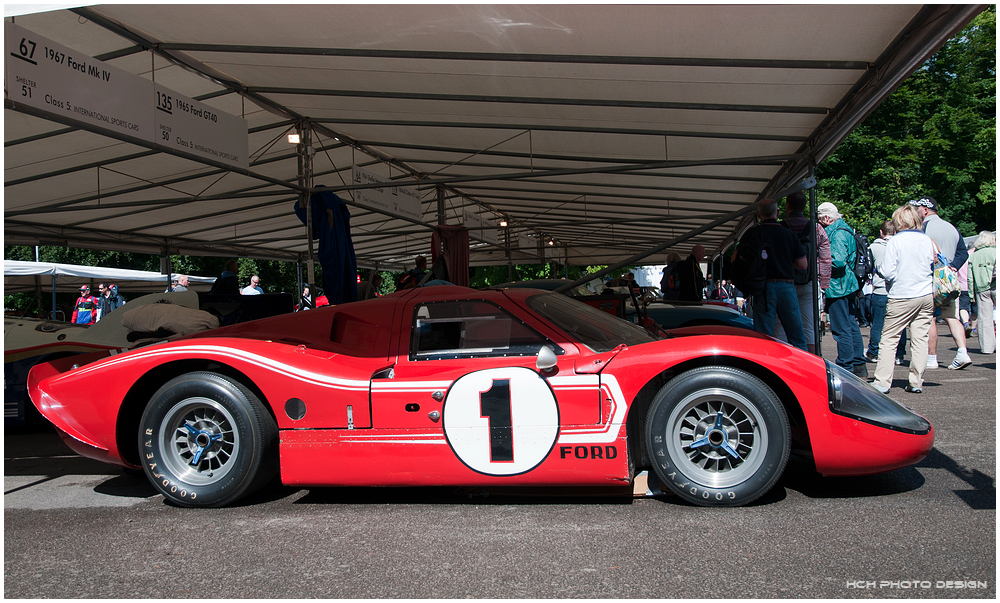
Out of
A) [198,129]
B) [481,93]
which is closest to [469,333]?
[481,93]

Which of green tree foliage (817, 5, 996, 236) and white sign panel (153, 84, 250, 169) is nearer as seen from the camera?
A: white sign panel (153, 84, 250, 169)

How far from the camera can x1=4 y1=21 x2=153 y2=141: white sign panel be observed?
474cm

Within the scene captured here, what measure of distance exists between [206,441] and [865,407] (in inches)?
131

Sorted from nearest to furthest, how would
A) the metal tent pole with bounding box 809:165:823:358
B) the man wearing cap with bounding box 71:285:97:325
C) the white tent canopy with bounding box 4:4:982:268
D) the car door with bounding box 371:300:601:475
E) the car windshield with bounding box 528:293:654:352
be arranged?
1. the car door with bounding box 371:300:601:475
2. the car windshield with bounding box 528:293:654:352
3. the white tent canopy with bounding box 4:4:982:268
4. the metal tent pole with bounding box 809:165:823:358
5. the man wearing cap with bounding box 71:285:97:325

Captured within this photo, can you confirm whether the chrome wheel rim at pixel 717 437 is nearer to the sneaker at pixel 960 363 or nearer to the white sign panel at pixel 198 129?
the white sign panel at pixel 198 129

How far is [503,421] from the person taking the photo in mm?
3244

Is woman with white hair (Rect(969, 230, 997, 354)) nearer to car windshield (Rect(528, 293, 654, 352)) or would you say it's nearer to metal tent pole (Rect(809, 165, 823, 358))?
metal tent pole (Rect(809, 165, 823, 358))

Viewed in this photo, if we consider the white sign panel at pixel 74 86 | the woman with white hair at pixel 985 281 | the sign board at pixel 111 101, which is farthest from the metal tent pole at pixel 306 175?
the woman with white hair at pixel 985 281

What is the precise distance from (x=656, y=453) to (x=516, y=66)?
4589mm

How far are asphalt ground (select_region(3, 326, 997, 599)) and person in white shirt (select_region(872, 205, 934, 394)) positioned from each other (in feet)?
5.67

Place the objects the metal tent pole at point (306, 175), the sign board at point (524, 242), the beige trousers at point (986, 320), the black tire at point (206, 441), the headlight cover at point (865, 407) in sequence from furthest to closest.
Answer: the sign board at point (524, 242), the metal tent pole at point (306, 175), the beige trousers at point (986, 320), the black tire at point (206, 441), the headlight cover at point (865, 407)

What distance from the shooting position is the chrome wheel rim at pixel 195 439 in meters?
3.53

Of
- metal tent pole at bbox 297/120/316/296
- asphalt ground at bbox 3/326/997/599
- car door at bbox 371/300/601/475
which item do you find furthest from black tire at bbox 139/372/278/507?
metal tent pole at bbox 297/120/316/296

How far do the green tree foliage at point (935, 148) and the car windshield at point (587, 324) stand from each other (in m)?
27.1
